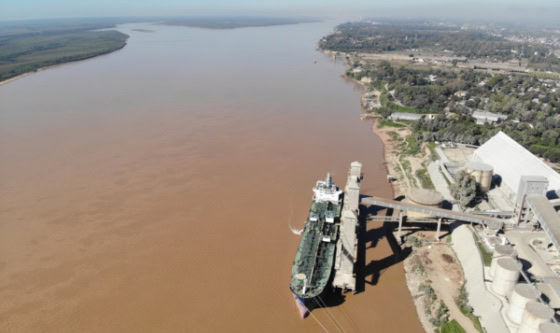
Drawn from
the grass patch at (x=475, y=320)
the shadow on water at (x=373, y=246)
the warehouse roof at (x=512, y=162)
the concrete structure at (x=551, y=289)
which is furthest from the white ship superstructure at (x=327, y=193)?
the warehouse roof at (x=512, y=162)

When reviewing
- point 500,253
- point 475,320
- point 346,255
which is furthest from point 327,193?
point 475,320

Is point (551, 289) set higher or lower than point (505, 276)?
lower

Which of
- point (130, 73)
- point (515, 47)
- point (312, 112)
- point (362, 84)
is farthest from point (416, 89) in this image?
point (515, 47)

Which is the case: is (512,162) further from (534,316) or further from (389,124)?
(389,124)

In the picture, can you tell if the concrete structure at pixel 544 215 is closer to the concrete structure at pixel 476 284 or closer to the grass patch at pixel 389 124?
the concrete structure at pixel 476 284

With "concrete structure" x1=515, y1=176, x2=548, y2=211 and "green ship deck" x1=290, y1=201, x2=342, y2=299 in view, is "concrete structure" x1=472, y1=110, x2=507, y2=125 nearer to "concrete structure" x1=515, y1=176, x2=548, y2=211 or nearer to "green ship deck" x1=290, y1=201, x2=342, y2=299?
"concrete structure" x1=515, y1=176, x2=548, y2=211

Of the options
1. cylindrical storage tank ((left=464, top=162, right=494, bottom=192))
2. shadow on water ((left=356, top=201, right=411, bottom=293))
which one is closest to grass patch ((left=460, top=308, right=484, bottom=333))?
shadow on water ((left=356, top=201, right=411, bottom=293))
